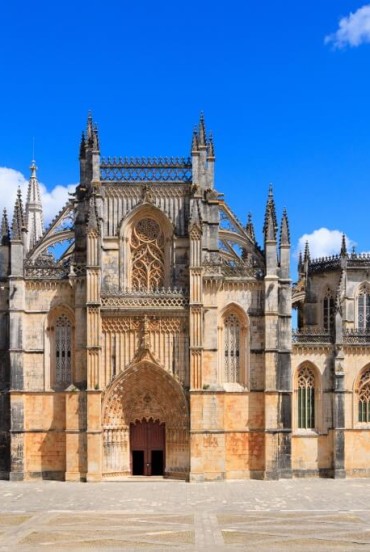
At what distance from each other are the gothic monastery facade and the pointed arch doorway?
0.20 ft

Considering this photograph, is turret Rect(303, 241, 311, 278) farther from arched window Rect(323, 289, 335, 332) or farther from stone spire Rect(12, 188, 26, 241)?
stone spire Rect(12, 188, 26, 241)

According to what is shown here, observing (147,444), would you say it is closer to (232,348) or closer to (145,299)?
(232,348)

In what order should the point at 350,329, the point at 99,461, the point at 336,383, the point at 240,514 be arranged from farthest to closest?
the point at 350,329
the point at 336,383
the point at 99,461
the point at 240,514

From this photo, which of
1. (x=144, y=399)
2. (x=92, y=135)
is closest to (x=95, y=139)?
(x=92, y=135)

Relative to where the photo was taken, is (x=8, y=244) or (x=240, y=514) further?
(x=8, y=244)

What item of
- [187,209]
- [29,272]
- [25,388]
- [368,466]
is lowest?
[368,466]

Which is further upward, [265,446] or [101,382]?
[101,382]

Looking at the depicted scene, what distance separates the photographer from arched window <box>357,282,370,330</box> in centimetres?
5944

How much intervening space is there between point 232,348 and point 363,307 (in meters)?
12.8

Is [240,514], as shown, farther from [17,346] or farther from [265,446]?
[17,346]

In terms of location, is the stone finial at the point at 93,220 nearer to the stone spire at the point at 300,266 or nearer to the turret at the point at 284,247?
the turret at the point at 284,247

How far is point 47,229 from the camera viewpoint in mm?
52500

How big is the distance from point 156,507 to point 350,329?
21.8 metres

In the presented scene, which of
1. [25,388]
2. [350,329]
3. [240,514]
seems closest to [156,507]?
[240,514]
